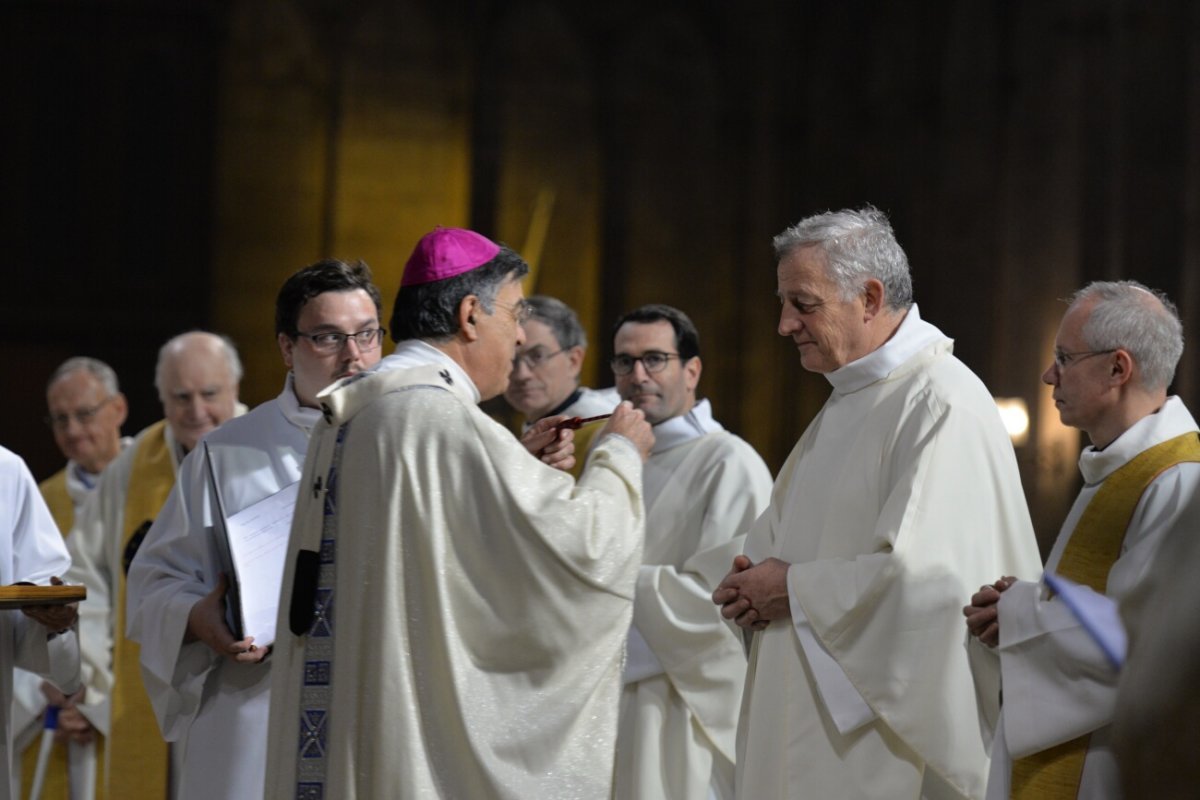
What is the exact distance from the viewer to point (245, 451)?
407cm

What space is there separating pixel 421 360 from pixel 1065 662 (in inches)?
58.8

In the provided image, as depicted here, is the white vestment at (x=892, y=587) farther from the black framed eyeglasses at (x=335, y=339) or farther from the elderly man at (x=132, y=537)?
the elderly man at (x=132, y=537)

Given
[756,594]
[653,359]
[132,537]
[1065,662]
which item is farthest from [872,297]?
[132,537]

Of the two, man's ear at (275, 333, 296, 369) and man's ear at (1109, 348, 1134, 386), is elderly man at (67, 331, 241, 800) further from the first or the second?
man's ear at (1109, 348, 1134, 386)

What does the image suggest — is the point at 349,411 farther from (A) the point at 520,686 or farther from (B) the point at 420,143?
(B) the point at 420,143

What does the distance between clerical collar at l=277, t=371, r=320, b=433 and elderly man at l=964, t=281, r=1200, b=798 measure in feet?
5.91

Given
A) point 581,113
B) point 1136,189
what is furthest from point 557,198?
point 1136,189

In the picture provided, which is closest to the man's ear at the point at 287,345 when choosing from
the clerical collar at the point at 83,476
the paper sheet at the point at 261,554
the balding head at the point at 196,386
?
the paper sheet at the point at 261,554

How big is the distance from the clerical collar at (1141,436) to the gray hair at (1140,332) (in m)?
0.07

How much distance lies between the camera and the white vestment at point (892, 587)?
343 cm

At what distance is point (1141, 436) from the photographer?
10.8 ft

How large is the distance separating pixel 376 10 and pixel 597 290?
7.59ft

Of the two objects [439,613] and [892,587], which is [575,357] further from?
[439,613]

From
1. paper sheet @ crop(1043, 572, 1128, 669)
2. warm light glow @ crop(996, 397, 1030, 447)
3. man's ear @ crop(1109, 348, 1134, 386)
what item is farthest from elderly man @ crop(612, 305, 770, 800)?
warm light glow @ crop(996, 397, 1030, 447)
